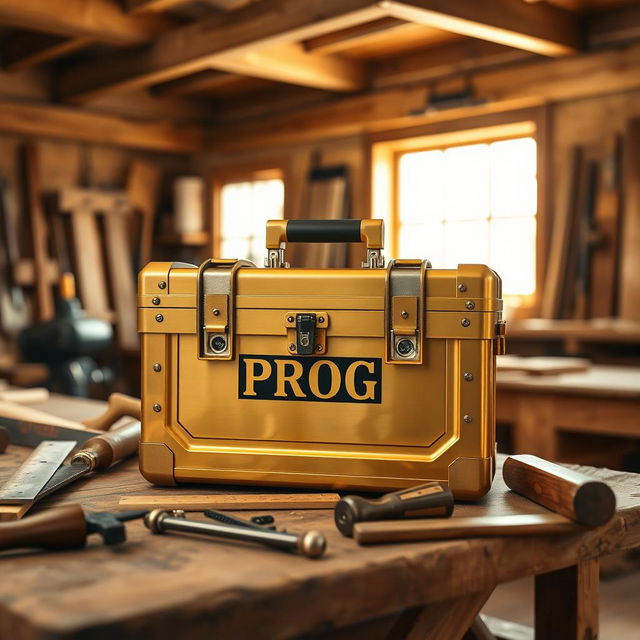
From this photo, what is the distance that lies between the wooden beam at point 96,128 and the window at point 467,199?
1671mm

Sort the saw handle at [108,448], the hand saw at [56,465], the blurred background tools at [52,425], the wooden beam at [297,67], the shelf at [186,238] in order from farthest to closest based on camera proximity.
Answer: the shelf at [186,238], the wooden beam at [297,67], the blurred background tools at [52,425], the saw handle at [108,448], the hand saw at [56,465]

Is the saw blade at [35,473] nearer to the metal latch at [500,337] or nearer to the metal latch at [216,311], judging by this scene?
the metal latch at [216,311]

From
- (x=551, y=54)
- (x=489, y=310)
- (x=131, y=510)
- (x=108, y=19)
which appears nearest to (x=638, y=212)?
(x=551, y=54)

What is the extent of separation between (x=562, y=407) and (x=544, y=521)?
2.30 meters

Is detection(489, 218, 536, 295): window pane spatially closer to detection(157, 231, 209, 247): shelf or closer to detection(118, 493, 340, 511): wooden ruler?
detection(157, 231, 209, 247): shelf

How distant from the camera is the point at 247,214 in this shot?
6.68 meters

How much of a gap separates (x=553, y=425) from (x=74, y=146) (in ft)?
14.2

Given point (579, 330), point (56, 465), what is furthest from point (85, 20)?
point (56, 465)

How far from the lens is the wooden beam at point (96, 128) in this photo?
5789mm

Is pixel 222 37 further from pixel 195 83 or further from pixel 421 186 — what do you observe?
pixel 421 186

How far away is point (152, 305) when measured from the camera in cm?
147

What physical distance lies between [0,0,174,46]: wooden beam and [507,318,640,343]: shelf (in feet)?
8.33

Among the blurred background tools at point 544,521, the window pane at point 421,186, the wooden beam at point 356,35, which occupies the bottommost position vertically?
the blurred background tools at point 544,521

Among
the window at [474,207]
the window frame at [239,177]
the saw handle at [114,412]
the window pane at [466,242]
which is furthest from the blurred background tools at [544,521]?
the window frame at [239,177]
